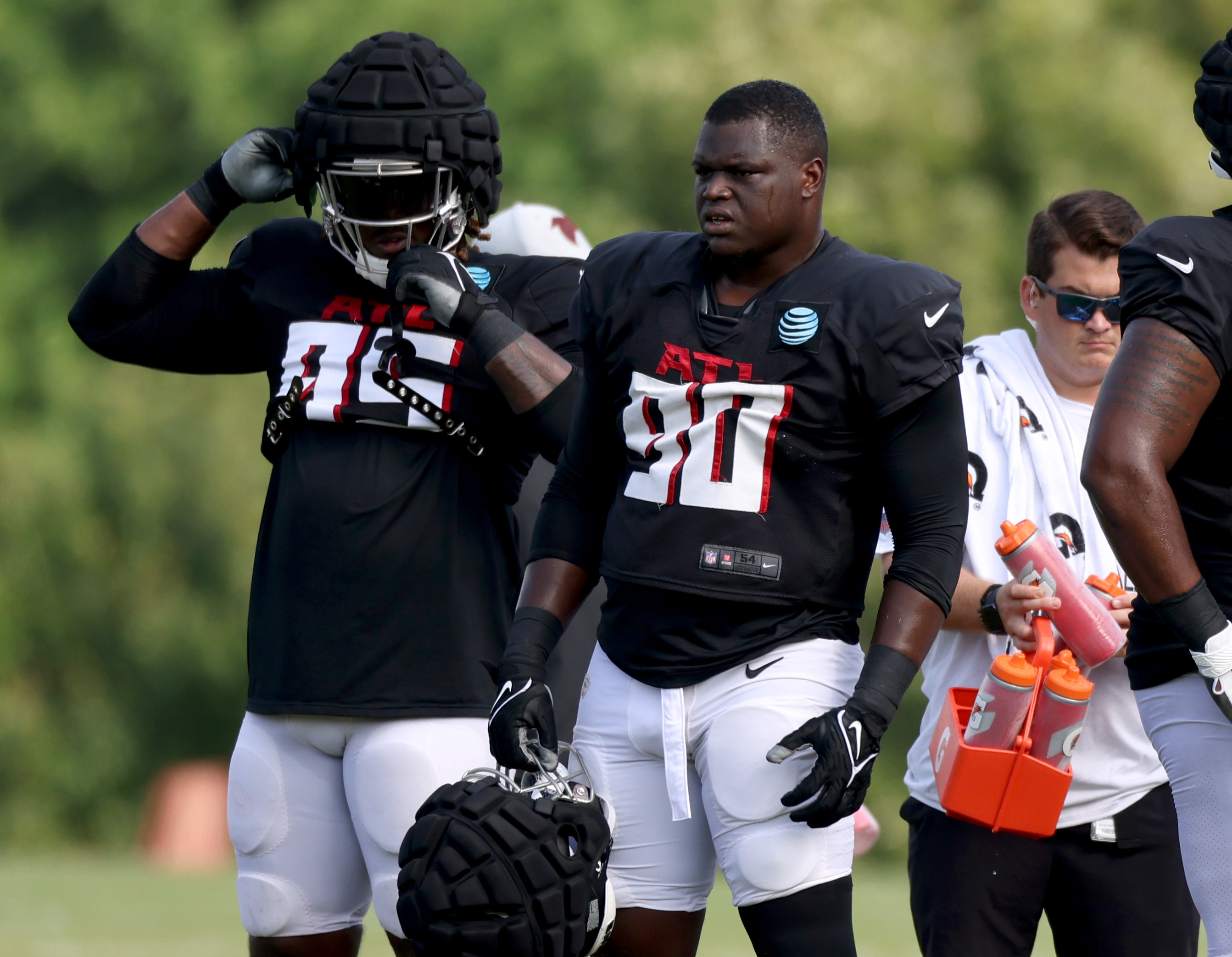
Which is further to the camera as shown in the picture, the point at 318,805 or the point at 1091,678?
the point at 1091,678

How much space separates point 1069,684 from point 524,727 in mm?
920

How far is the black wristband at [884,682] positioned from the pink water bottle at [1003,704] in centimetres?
32

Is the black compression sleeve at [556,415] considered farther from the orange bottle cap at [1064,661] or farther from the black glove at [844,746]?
the orange bottle cap at [1064,661]

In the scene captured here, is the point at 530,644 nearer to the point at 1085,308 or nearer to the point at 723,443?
the point at 723,443

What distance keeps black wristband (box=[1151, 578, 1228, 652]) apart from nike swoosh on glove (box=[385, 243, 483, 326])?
1.30 meters

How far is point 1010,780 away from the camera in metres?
2.97

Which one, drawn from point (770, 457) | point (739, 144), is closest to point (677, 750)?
point (770, 457)

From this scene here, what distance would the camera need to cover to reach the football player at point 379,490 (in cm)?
317

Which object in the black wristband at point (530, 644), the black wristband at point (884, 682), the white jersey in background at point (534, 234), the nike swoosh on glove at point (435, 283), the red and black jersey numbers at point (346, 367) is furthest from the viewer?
the white jersey in background at point (534, 234)

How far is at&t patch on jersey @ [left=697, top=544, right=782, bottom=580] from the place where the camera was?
8.84 ft

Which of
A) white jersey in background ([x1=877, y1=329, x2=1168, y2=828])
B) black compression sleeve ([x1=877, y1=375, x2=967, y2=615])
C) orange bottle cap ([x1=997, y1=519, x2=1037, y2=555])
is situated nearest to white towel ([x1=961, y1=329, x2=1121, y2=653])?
white jersey in background ([x1=877, y1=329, x2=1168, y2=828])

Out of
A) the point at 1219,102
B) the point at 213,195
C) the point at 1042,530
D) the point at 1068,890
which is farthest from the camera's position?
the point at 213,195

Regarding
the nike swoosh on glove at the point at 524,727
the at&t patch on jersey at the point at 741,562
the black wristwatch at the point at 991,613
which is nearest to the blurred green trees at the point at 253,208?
the black wristwatch at the point at 991,613

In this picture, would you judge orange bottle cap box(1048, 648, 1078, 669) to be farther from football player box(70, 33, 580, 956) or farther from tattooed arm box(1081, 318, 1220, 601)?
football player box(70, 33, 580, 956)
